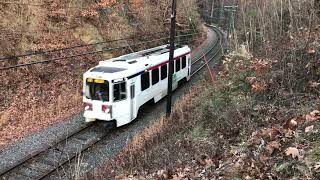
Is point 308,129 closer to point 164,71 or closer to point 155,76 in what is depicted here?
point 155,76

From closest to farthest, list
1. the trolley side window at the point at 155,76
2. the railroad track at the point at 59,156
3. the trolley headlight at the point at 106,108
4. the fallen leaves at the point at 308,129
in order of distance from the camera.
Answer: the fallen leaves at the point at 308,129
the railroad track at the point at 59,156
the trolley headlight at the point at 106,108
the trolley side window at the point at 155,76

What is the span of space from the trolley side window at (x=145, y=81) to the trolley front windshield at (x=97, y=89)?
216 centimetres

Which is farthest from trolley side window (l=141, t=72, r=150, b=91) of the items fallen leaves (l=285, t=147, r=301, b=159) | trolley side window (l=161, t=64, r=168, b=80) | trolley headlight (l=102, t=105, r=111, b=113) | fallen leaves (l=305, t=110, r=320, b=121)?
fallen leaves (l=285, t=147, r=301, b=159)

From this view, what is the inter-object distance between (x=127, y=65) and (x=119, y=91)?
1371 millimetres

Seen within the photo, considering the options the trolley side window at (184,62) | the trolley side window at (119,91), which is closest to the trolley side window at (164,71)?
the trolley side window at (184,62)

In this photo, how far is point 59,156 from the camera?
12.9m

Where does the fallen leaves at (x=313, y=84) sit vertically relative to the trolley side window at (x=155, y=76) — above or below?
above

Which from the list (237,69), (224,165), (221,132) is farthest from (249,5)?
(224,165)

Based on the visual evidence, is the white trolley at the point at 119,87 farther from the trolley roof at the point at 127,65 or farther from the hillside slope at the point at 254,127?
the hillside slope at the point at 254,127

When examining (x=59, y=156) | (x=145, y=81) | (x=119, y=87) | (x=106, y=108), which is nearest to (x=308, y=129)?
(x=59, y=156)

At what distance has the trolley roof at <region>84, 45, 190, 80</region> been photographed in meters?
14.6

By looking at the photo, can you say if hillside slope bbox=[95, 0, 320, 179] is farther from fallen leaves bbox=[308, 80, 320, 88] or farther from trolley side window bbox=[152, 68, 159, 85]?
trolley side window bbox=[152, 68, 159, 85]

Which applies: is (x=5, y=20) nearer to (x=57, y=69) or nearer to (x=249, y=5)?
(x=57, y=69)

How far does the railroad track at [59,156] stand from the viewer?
38.1 ft
